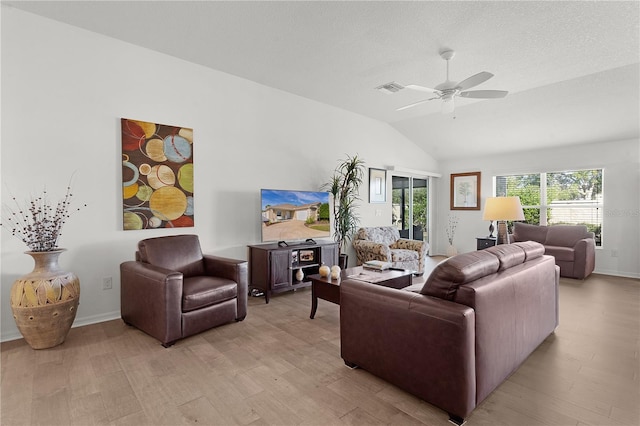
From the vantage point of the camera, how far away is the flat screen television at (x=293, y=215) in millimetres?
4195

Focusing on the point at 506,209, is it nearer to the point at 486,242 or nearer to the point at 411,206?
the point at 486,242

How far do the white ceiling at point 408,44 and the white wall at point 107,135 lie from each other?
22cm

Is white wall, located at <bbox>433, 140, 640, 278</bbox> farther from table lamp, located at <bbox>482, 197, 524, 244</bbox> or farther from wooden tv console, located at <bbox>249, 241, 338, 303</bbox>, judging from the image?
wooden tv console, located at <bbox>249, 241, 338, 303</bbox>

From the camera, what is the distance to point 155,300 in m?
2.71

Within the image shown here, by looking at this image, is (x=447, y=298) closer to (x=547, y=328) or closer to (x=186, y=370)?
(x=547, y=328)

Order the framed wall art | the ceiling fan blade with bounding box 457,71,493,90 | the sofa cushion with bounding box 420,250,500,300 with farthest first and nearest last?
1. the framed wall art
2. the ceiling fan blade with bounding box 457,71,493,90
3. the sofa cushion with bounding box 420,250,500,300

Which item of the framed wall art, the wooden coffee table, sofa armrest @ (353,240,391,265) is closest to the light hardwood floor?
the wooden coffee table

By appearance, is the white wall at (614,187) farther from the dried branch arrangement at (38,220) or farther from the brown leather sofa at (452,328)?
the dried branch arrangement at (38,220)

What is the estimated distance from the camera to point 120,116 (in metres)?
3.37

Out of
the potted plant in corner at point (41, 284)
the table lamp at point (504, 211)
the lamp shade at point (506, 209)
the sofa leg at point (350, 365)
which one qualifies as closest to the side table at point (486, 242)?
the table lamp at point (504, 211)

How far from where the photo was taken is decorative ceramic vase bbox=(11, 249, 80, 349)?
252cm

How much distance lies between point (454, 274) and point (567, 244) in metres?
5.02

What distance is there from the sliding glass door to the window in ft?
5.38

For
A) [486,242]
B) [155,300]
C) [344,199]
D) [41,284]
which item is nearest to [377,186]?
[344,199]
